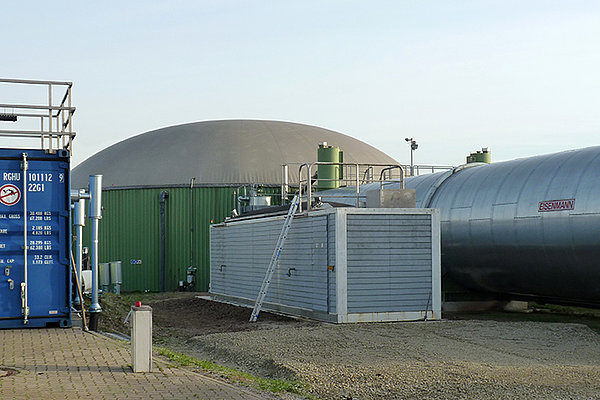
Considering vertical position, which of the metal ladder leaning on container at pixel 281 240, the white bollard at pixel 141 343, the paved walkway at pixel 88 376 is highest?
the metal ladder leaning on container at pixel 281 240

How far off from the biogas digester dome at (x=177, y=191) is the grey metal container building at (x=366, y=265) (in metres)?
14.9

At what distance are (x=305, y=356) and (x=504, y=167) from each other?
10.1m

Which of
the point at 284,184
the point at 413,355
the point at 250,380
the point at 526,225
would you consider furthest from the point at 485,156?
the point at 250,380

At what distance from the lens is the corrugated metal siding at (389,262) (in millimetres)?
18953

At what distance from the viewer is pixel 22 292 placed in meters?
15.2

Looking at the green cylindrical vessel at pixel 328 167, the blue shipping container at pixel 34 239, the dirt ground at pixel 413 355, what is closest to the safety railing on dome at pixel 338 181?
the green cylindrical vessel at pixel 328 167

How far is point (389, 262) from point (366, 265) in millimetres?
624

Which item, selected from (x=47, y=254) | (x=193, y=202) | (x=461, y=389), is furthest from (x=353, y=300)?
(x=193, y=202)

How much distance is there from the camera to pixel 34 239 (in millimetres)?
15492

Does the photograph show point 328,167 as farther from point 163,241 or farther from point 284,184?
point 163,241

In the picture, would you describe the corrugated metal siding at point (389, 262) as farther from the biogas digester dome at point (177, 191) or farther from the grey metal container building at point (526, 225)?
the biogas digester dome at point (177, 191)

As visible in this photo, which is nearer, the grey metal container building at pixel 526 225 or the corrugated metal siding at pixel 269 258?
the grey metal container building at pixel 526 225

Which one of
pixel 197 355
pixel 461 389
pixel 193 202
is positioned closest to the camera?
pixel 461 389

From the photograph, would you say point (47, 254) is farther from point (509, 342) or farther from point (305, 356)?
point (509, 342)
